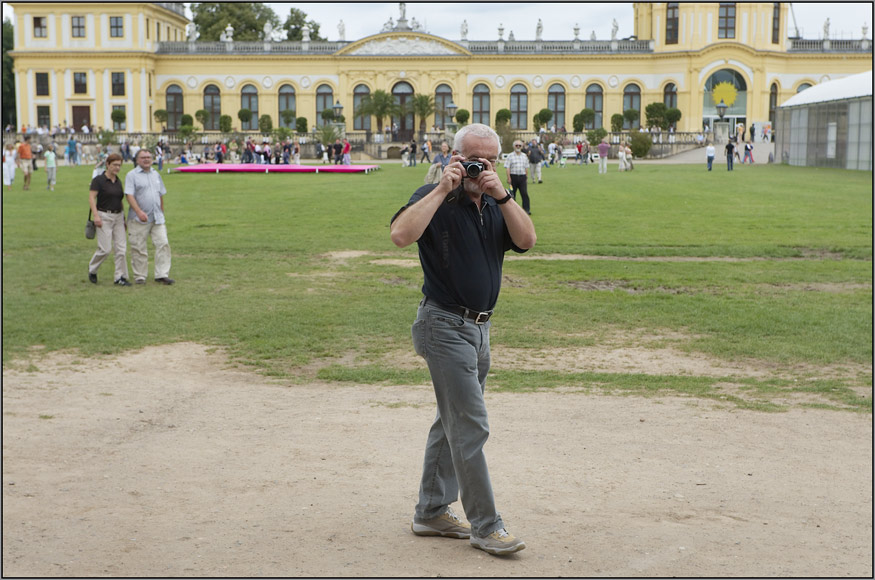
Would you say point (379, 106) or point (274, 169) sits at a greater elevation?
point (379, 106)

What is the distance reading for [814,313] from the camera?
38.2 ft

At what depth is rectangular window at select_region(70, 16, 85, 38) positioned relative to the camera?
7350cm

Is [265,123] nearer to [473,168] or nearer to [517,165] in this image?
[517,165]

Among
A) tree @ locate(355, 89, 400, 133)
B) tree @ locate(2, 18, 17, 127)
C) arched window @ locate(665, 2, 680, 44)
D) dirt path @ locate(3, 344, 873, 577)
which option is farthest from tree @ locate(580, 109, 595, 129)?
dirt path @ locate(3, 344, 873, 577)

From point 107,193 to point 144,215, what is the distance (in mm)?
755

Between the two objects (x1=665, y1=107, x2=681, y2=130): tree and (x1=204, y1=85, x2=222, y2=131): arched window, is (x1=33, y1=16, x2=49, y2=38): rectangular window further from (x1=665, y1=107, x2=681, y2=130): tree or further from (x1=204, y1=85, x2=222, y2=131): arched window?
(x1=665, y1=107, x2=681, y2=130): tree

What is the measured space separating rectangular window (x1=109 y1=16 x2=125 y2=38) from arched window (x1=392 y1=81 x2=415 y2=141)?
Result: 19.3 m

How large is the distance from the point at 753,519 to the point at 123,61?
74149 millimetres

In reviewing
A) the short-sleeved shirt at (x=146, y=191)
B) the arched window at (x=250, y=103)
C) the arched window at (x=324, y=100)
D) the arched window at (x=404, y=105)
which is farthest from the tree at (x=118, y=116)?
the short-sleeved shirt at (x=146, y=191)

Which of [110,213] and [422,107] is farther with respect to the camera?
[422,107]

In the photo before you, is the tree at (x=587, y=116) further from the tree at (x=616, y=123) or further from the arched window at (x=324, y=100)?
the arched window at (x=324, y=100)

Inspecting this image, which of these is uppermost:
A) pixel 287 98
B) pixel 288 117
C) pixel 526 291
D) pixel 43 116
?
pixel 287 98

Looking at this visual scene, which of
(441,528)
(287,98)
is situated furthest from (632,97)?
(441,528)

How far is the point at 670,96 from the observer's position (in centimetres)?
7438
